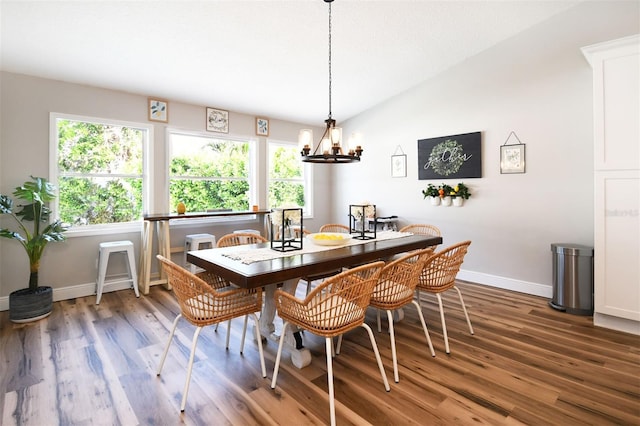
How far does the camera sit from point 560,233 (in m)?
3.61

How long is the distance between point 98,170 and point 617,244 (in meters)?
5.44

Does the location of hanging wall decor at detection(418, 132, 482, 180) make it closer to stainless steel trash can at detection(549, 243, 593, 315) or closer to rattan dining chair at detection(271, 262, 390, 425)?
stainless steel trash can at detection(549, 243, 593, 315)

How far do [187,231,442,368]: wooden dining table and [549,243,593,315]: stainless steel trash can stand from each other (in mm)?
1597

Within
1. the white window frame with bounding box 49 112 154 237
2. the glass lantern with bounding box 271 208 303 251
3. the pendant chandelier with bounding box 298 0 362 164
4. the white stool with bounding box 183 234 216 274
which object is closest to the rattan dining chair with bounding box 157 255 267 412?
the glass lantern with bounding box 271 208 303 251

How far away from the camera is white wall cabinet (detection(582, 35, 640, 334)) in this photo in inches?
106

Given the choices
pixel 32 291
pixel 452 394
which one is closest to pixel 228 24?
pixel 32 291

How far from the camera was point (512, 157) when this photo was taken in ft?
12.8

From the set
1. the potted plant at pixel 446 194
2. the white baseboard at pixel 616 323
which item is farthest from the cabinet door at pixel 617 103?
the potted plant at pixel 446 194

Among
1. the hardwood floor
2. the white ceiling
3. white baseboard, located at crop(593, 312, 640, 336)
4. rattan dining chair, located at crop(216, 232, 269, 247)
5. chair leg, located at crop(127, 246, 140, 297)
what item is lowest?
the hardwood floor

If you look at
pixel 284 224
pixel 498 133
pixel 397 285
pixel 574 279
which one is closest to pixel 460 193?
pixel 498 133

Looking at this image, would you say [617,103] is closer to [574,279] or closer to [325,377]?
[574,279]

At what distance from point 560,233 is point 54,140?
5699 mm

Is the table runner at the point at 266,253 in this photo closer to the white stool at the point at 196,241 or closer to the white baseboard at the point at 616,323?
the white stool at the point at 196,241

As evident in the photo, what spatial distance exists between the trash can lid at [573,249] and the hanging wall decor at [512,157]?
0.97m
